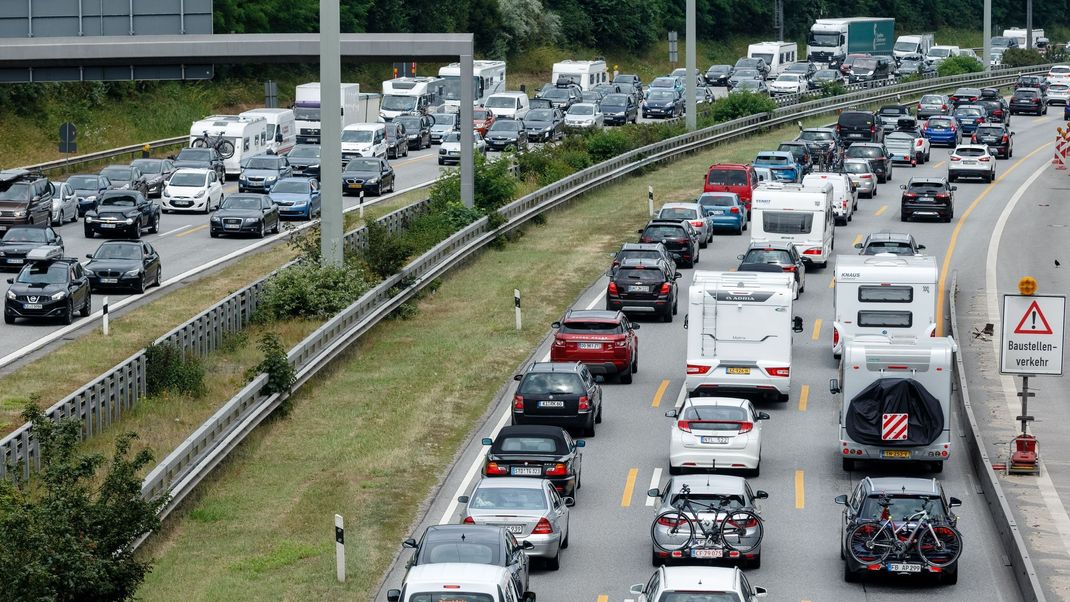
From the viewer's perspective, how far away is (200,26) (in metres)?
52.2

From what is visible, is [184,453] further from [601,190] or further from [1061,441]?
[601,190]

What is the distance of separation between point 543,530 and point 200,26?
102 feet

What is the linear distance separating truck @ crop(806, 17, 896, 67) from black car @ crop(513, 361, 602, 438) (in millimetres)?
92913

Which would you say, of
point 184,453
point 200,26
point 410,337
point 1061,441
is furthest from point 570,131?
point 184,453

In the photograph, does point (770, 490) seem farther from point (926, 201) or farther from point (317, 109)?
point (317, 109)

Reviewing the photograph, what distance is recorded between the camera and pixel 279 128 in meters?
79.9

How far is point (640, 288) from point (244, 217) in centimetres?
1869

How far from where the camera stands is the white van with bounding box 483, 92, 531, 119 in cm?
8907

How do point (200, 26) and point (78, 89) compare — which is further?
point (78, 89)

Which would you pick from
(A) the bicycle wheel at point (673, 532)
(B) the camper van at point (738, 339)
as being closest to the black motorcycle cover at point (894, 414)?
(B) the camper van at point (738, 339)

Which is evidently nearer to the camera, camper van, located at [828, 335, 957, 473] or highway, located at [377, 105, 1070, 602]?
highway, located at [377, 105, 1070, 602]

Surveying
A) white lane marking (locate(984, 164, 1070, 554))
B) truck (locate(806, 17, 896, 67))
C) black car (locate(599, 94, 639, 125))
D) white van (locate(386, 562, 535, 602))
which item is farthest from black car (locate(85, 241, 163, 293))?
truck (locate(806, 17, 896, 67))

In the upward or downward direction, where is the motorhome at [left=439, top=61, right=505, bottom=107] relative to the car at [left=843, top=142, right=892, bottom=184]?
upward

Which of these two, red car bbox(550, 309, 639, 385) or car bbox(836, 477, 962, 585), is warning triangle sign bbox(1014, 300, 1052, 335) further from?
red car bbox(550, 309, 639, 385)
